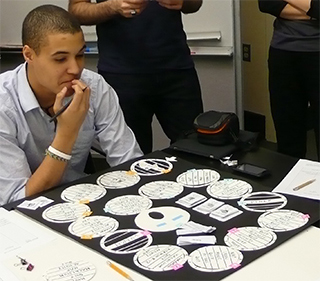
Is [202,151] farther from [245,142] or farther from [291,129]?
[291,129]

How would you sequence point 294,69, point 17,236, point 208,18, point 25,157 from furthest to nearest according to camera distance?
point 208,18 → point 294,69 → point 25,157 → point 17,236

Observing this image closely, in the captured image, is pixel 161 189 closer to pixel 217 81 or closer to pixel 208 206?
pixel 208 206

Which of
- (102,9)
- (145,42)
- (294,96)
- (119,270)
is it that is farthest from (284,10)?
(119,270)

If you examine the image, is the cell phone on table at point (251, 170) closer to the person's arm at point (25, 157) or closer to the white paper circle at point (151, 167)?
the white paper circle at point (151, 167)

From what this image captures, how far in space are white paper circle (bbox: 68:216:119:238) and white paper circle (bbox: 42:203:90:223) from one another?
0.09 ft

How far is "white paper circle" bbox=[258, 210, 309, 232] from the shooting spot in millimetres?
1009

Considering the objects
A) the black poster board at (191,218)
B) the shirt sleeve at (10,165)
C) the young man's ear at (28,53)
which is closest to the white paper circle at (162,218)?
the black poster board at (191,218)

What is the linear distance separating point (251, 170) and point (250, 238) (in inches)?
12.9

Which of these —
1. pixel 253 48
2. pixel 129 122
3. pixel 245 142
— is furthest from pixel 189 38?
pixel 245 142

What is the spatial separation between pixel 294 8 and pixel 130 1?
573mm

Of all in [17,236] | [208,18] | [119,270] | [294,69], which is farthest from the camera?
[208,18]

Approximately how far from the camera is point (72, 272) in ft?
2.93

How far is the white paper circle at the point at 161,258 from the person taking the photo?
0.89 m

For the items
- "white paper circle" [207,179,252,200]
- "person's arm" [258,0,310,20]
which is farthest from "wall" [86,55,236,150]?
"white paper circle" [207,179,252,200]
